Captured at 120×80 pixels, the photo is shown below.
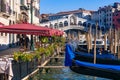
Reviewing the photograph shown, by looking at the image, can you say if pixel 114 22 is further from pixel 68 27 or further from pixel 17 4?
pixel 17 4

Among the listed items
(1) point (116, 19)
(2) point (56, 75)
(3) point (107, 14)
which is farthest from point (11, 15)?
(3) point (107, 14)

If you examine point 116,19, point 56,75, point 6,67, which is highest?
point 116,19

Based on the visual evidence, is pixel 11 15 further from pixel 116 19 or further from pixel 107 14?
pixel 107 14

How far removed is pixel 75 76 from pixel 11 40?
42.7 ft

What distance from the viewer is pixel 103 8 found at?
396 ft

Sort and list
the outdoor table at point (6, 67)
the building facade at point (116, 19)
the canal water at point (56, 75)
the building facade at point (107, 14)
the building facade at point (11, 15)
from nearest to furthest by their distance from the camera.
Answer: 1. the outdoor table at point (6, 67)
2. the canal water at point (56, 75)
3. the building facade at point (11, 15)
4. the building facade at point (116, 19)
5. the building facade at point (107, 14)

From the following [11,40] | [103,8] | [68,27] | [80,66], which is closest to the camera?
[80,66]

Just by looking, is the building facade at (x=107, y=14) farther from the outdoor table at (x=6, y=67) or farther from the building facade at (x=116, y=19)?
the outdoor table at (x=6, y=67)

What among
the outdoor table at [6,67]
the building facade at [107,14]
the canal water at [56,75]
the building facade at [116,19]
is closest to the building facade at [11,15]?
the canal water at [56,75]

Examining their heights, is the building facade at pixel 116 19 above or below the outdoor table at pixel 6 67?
above

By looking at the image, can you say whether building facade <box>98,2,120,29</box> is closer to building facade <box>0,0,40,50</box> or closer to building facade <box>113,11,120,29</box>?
building facade <box>113,11,120,29</box>

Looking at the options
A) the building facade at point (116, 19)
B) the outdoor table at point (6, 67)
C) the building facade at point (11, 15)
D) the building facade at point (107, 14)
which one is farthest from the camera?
the building facade at point (107, 14)

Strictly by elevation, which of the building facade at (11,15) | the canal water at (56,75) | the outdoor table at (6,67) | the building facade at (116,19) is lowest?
the canal water at (56,75)

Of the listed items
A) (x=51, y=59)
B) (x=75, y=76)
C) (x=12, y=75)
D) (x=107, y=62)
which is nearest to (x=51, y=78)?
(x=75, y=76)
